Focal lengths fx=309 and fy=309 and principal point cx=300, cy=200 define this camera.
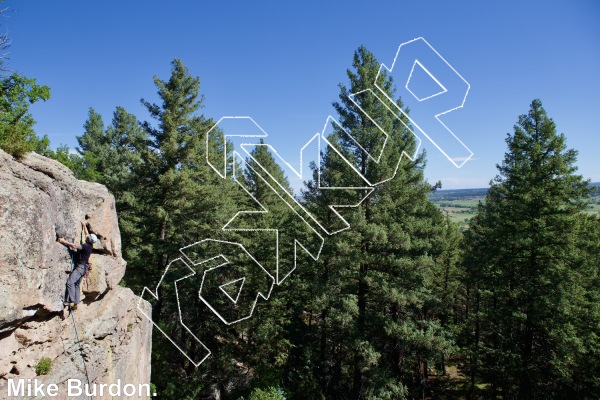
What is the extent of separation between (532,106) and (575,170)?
3.25 m

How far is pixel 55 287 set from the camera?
21.9 ft

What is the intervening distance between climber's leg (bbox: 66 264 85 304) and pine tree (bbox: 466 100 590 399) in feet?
48.6

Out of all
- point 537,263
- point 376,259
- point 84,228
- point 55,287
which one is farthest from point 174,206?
point 537,263

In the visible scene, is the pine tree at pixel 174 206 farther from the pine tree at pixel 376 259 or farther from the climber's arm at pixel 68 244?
the climber's arm at pixel 68 244

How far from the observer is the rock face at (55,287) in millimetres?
5766

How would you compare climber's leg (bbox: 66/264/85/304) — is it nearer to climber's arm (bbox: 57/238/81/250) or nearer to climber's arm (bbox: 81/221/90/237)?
climber's arm (bbox: 57/238/81/250)

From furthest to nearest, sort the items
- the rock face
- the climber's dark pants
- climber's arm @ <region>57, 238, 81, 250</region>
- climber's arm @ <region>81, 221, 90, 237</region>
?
1. climber's arm @ <region>81, 221, 90, 237</region>
2. the climber's dark pants
3. climber's arm @ <region>57, 238, 81, 250</region>
4. the rock face

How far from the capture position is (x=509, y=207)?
516 inches

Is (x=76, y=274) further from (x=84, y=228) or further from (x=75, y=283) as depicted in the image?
(x=84, y=228)

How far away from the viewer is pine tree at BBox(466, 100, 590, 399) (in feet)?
39.7

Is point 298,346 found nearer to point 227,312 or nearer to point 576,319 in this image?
point 227,312

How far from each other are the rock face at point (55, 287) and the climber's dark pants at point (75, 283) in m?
0.14

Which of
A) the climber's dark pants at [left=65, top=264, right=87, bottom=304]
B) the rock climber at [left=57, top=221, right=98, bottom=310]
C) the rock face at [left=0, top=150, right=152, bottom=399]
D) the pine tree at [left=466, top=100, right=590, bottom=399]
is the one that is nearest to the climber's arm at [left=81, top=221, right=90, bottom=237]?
the rock face at [left=0, top=150, right=152, bottom=399]

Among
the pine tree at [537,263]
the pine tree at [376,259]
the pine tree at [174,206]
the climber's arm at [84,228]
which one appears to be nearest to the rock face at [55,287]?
the climber's arm at [84,228]
